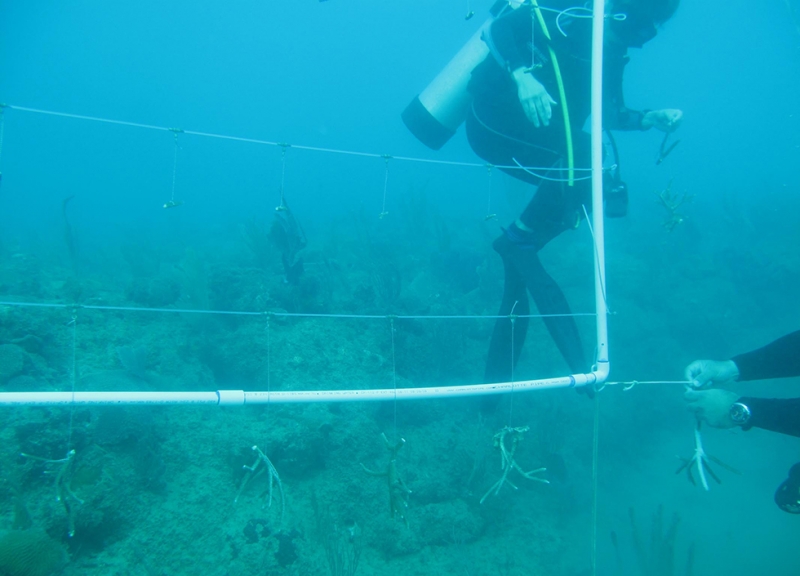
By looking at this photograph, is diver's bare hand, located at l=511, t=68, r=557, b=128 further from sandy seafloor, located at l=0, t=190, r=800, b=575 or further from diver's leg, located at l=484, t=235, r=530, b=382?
sandy seafloor, located at l=0, t=190, r=800, b=575

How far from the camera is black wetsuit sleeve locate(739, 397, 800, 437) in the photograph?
2.13 meters

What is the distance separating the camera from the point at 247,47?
337 feet

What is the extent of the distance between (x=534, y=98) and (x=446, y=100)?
1.61 m

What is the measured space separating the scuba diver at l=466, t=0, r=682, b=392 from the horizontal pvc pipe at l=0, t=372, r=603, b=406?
2.28 feet

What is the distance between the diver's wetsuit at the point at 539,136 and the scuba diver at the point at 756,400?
33.0 inches

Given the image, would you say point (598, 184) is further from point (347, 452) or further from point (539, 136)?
point (347, 452)

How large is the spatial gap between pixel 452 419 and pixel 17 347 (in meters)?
4.75

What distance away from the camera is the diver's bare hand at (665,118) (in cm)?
359

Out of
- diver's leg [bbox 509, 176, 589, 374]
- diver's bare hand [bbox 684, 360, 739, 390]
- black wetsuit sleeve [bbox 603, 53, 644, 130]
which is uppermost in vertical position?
black wetsuit sleeve [bbox 603, 53, 644, 130]

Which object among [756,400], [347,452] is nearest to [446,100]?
[756,400]

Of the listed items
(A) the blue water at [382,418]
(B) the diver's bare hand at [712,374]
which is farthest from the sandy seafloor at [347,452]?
(B) the diver's bare hand at [712,374]

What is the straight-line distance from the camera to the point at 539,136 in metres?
3.60

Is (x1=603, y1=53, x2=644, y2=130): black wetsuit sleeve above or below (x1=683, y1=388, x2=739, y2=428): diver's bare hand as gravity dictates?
above

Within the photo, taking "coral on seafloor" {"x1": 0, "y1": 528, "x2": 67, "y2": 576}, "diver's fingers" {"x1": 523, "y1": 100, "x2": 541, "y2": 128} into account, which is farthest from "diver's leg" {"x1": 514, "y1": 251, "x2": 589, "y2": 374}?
"coral on seafloor" {"x1": 0, "y1": 528, "x2": 67, "y2": 576}
